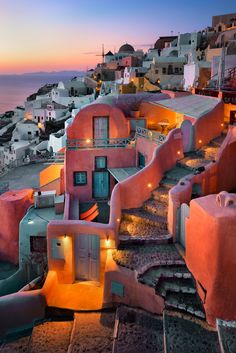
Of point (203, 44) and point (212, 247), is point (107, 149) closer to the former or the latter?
point (212, 247)

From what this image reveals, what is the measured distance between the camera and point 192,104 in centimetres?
2011

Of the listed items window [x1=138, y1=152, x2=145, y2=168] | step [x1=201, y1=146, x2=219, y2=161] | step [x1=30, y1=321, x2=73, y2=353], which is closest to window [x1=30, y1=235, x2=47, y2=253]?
step [x1=30, y1=321, x2=73, y2=353]

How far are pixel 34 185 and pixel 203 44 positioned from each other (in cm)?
4302

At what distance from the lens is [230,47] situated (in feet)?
129

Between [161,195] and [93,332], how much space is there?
5899 millimetres

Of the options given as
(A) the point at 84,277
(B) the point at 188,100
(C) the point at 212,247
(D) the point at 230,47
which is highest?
(D) the point at 230,47

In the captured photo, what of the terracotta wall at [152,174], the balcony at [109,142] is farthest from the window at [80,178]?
the terracotta wall at [152,174]

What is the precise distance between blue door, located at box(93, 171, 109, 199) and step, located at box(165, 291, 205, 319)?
939cm

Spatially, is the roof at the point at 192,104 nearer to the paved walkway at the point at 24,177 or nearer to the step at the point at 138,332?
the paved walkway at the point at 24,177

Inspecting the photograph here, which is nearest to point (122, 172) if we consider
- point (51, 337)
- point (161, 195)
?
point (161, 195)

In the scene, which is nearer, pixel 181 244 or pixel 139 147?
pixel 181 244

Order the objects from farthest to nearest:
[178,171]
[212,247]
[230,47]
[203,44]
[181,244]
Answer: [203,44]
[230,47]
[178,171]
[181,244]
[212,247]

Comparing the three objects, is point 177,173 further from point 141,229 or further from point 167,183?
point 141,229

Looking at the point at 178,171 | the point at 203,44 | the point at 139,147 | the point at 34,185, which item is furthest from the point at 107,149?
the point at 203,44
